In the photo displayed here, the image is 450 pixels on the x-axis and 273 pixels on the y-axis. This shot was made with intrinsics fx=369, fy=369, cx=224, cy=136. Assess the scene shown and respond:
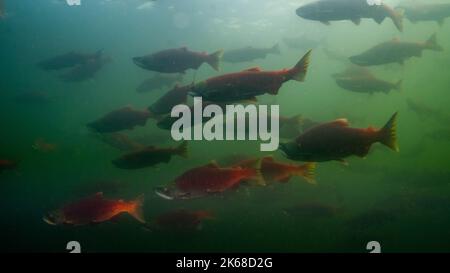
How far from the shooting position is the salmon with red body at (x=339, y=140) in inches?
199

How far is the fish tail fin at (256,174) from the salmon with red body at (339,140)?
2.64ft

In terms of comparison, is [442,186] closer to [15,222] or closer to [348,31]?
[15,222]

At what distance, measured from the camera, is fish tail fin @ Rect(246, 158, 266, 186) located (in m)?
5.70

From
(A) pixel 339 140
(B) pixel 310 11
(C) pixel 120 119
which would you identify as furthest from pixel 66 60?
(A) pixel 339 140

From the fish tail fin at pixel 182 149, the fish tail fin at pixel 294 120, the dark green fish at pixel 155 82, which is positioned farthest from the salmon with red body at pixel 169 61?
the dark green fish at pixel 155 82

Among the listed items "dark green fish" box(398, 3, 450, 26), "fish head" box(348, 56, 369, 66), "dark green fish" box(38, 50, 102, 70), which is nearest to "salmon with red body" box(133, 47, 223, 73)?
"dark green fish" box(38, 50, 102, 70)

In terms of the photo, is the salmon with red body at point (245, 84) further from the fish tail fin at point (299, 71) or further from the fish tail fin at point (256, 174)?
the fish tail fin at point (256, 174)

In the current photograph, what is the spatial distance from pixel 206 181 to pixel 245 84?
159cm

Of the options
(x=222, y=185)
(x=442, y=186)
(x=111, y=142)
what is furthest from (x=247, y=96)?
(x=442, y=186)

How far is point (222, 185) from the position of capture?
562 cm

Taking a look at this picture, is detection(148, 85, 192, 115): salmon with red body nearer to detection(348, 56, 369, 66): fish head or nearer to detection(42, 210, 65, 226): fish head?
detection(42, 210, 65, 226): fish head

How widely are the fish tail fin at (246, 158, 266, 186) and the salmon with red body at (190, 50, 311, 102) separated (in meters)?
1.08

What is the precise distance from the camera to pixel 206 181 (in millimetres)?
5656

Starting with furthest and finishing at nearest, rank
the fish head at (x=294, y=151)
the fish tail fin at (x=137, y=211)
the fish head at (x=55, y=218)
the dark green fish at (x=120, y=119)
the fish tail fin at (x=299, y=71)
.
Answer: the dark green fish at (x=120, y=119)
the fish tail fin at (x=137, y=211)
the fish head at (x=55, y=218)
the fish tail fin at (x=299, y=71)
the fish head at (x=294, y=151)
